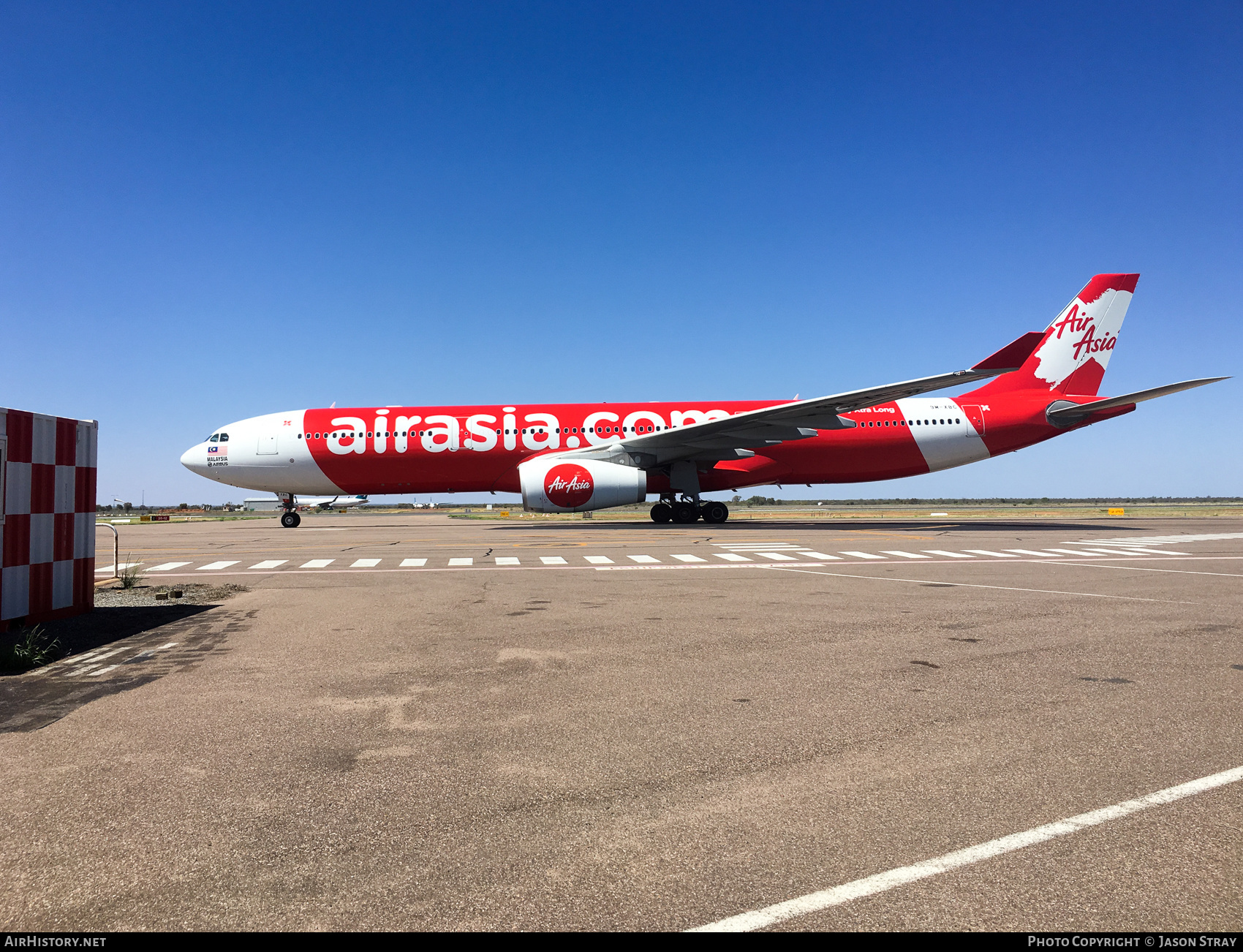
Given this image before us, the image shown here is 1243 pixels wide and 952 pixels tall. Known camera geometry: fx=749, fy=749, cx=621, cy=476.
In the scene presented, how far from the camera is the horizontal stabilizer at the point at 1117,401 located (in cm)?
2119

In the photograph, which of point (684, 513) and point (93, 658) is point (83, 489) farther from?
point (684, 513)

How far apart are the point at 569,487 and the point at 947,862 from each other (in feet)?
65.3

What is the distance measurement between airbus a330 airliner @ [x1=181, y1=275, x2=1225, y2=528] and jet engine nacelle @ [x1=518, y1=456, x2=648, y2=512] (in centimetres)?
145

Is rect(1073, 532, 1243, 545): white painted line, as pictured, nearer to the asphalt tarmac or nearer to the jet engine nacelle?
the asphalt tarmac

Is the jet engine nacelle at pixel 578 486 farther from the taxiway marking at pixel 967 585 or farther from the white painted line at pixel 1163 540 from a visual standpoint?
the white painted line at pixel 1163 540

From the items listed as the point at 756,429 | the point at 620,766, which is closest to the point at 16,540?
the point at 620,766

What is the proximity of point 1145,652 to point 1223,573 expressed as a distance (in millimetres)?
7341

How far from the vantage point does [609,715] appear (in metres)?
4.34

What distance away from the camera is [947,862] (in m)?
2.55

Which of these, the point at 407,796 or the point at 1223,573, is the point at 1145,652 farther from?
the point at 1223,573

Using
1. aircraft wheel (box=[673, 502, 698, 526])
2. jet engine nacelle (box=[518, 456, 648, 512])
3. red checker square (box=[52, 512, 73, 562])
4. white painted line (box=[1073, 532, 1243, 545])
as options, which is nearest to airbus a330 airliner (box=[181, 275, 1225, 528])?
aircraft wheel (box=[673, 502, 698, 526])

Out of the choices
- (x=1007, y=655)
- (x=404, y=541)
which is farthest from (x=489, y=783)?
(x=404, y=541)

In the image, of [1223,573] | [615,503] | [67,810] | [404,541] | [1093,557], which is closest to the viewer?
[67,810]

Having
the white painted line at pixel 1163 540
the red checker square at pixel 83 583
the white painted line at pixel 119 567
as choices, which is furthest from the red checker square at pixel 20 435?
the white painted line at pixel 1163 540
